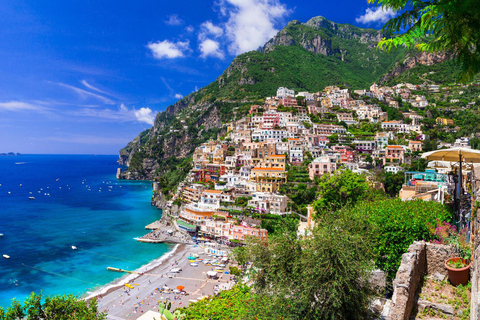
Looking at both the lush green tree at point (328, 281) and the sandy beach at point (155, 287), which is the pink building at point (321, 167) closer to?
the sandy beach at point (155, 287)

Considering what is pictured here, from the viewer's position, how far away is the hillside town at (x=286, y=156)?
1631 inches

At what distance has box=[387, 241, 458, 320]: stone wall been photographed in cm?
601

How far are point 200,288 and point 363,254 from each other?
73.5 ft

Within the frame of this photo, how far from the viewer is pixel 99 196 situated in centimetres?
7781

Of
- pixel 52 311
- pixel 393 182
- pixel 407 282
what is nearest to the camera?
pixel 407 282

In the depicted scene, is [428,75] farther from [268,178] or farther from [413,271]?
[413,271]

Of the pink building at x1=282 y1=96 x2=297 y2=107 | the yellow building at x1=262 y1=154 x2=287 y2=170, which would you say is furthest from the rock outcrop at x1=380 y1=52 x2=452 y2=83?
the yellow building at x1=262 y1=154 x2=287 y2=170

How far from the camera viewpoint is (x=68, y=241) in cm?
4175

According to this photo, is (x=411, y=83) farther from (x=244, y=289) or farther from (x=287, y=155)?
(x=244, y=289)

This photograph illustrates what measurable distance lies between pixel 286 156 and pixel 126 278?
34.2m

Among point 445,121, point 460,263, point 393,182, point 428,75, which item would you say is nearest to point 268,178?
point 393,182

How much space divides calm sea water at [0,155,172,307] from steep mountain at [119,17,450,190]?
66.2 feet

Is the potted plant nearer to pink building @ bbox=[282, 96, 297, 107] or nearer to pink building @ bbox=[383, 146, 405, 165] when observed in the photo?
pink building @ bbox=[383, 146, 405, 165]

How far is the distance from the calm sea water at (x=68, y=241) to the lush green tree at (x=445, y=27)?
3260 centimetres
